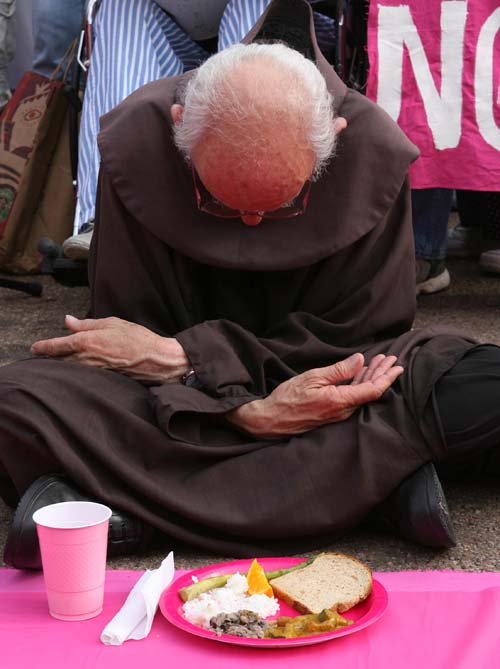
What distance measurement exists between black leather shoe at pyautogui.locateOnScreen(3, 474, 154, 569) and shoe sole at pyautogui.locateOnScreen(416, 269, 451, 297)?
2.53m

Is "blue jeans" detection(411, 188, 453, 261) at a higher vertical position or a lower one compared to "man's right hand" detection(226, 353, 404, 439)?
lower

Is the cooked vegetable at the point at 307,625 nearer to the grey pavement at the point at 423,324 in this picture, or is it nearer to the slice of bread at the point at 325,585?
the slice of bread at the point at 325,585

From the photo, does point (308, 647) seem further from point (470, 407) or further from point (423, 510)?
point (470, 407)

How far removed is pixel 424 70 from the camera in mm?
4035

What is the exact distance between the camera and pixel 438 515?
2258 mm

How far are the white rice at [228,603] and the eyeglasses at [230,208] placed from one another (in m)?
0.89

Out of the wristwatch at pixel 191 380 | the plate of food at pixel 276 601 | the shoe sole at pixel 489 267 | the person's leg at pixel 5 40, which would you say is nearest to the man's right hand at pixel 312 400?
the wristwatch at pixel 191 380

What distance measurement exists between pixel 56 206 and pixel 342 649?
3452mm

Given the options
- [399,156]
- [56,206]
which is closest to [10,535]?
[399,156]

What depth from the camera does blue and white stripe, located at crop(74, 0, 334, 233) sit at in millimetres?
3928

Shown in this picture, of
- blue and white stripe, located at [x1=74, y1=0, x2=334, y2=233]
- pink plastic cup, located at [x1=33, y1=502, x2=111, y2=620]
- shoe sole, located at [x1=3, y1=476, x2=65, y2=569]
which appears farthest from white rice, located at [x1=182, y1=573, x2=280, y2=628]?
blue and white stripe, located at [x1=74, y1=0, x2=334, y2=233]

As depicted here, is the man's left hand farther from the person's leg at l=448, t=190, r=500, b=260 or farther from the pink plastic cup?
the person's leg at l=448, t=190, r=500, b=260

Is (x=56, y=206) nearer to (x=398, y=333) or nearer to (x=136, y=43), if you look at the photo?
(x=136, y=43)

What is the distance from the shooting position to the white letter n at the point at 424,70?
4023mm
